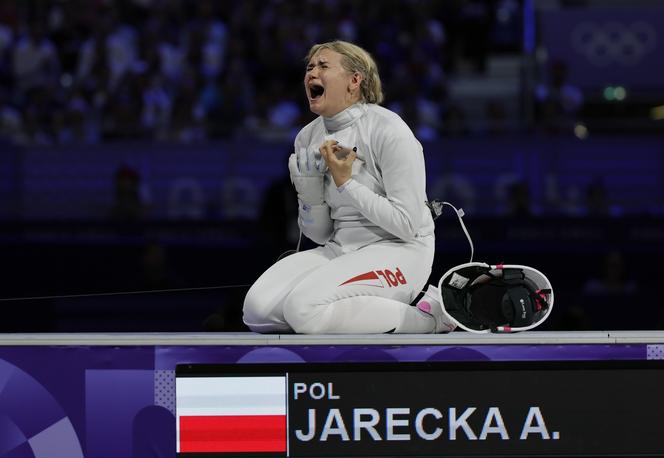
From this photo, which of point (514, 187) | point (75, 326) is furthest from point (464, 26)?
point (75, 326)

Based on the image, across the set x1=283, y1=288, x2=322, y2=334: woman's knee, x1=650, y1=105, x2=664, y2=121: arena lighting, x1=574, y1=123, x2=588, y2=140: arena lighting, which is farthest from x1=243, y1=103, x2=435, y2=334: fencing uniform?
x1=650, y1=105, x2=664, y2=121: arena lighting

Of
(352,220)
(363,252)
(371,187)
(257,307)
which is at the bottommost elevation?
(257,307)

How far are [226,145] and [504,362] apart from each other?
20.8ft

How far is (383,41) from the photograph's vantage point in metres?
11.9

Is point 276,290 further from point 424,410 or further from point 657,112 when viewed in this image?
point 657,112

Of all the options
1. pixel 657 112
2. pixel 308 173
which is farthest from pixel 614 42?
pixel 308 173

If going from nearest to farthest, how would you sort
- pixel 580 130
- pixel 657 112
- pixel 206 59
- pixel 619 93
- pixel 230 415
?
pixel 230 415 < pixel 580 130 < pixel 657 112 < pixel 619 93 < pixel 206 59

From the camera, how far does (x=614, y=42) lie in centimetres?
1092

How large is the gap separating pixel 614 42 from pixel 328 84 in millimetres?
7281

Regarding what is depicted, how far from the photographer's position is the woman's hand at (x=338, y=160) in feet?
13.5

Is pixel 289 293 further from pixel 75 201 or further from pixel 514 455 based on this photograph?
pixel 75 201

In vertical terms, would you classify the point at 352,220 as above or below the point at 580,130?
below

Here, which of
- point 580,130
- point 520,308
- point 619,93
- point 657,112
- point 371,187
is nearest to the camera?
point 520,308

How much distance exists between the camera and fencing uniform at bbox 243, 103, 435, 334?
4.07 metres
